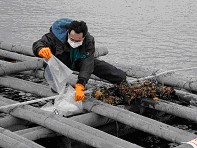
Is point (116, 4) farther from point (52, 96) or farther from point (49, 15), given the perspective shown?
point (52, 96)

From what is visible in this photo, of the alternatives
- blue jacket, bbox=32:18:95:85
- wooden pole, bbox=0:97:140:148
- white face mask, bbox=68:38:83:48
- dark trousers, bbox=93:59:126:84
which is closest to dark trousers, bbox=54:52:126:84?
dark trousers, bbox=93:59:126:84

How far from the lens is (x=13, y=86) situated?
9539 mm

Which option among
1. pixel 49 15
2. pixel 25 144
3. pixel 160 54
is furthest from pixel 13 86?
pixel 49 15

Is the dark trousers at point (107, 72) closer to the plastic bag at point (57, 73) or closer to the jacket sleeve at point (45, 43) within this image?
the plastic bag at point (57, 73)

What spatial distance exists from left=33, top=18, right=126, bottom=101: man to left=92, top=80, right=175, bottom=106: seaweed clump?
51 centimetres

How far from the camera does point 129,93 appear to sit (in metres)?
8.44

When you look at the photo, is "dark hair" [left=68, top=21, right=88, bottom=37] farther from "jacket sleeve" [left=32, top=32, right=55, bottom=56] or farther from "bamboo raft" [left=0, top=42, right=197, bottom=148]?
"bamboo raft" [left=0, top=42, right=197, bottom=148]

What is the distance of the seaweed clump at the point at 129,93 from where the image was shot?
27.2ft

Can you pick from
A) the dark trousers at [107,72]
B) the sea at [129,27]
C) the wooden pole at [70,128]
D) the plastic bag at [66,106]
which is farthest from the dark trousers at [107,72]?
the wooden pole at [70,128]

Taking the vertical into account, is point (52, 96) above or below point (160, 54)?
above

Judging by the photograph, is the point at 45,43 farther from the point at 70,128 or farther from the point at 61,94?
the point at 70,128

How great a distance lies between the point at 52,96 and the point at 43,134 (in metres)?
1.07

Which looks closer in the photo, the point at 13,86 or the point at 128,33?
the point at 13,86

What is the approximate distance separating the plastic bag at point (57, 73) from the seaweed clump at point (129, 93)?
2.14ft
